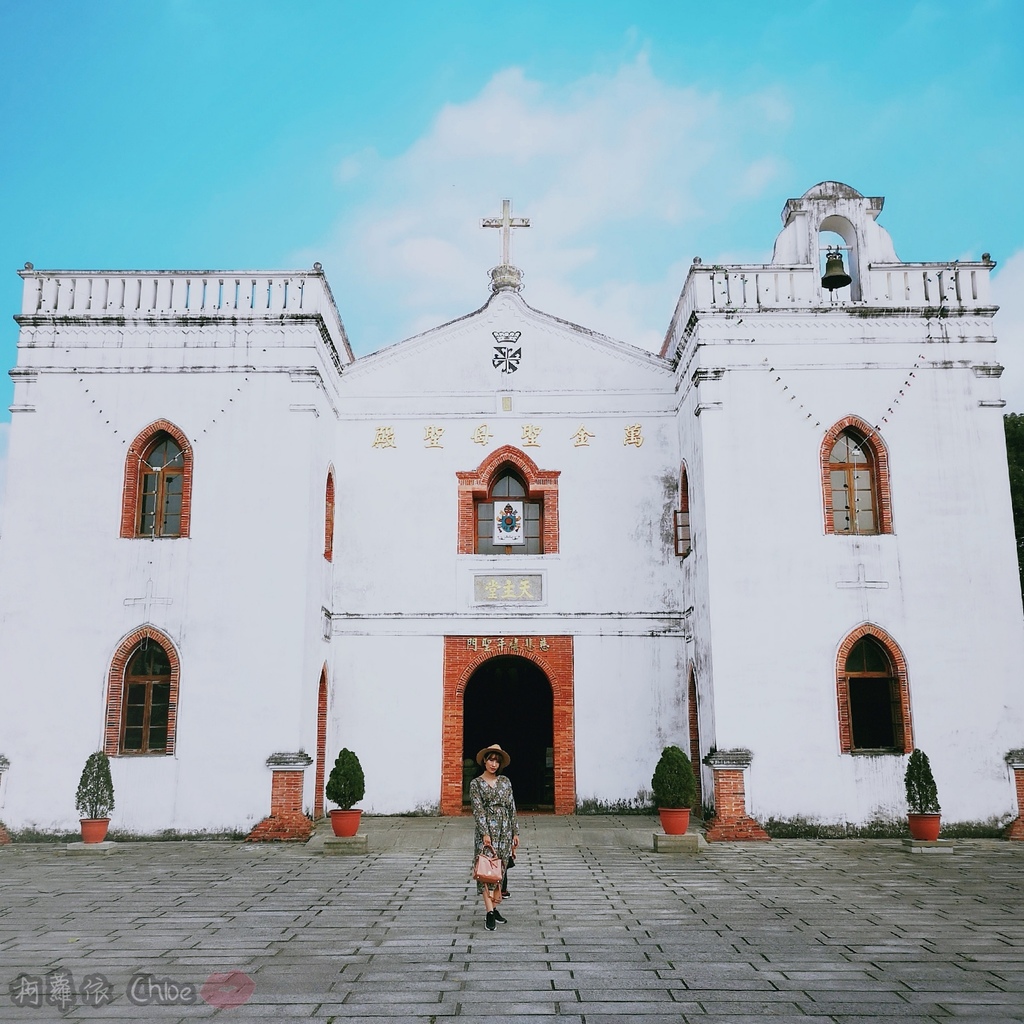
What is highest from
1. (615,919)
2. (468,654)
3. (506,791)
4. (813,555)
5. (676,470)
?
(676,470)

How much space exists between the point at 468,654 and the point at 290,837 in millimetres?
4044

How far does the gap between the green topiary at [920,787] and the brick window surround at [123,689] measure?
974cm

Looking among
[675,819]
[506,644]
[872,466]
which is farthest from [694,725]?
[872,466]

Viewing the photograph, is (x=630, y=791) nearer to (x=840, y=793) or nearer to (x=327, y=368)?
(x=840, y=793)

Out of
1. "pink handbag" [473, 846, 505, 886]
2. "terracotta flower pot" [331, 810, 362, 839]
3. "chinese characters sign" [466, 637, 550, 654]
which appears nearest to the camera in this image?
"pink handbag" [473, 846, 505, 886]

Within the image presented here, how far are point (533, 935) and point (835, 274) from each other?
33.9ft

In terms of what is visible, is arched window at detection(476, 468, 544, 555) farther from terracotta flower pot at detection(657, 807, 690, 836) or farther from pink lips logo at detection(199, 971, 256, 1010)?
pink lips logo at detection(199, 971, 256, 1010)

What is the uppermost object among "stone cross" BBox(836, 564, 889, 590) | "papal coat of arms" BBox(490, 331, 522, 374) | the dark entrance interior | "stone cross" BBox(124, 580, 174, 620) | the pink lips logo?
"papal coat of arms" BBox(490, 331, 522, 374)

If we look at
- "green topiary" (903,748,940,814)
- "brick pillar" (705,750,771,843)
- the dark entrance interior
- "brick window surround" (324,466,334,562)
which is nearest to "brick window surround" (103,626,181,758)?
"brick window surround" (324,466,334,562)

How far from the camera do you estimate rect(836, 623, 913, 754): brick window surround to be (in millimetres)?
13398

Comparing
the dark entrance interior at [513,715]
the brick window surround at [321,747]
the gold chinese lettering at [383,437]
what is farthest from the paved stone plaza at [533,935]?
the gold chinese lettering at [383,437]

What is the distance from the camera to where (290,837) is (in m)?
13.1

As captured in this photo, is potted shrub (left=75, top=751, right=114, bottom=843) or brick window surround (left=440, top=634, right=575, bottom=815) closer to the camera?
potted shrub (left=75, top=751, right=114, bottom=843)

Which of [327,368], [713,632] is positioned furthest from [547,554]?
[327,368]
